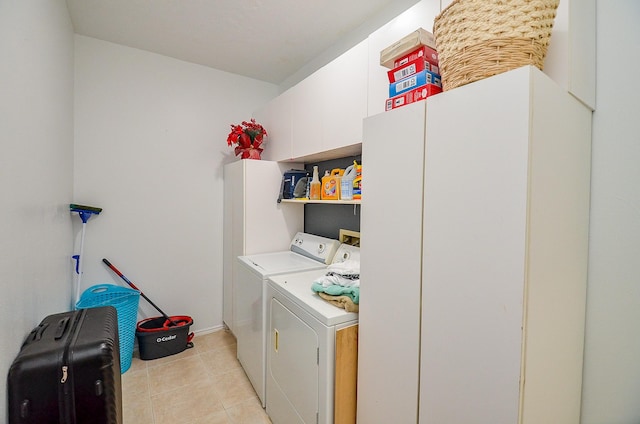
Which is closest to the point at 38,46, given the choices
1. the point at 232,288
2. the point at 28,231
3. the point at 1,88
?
the point at 1,88

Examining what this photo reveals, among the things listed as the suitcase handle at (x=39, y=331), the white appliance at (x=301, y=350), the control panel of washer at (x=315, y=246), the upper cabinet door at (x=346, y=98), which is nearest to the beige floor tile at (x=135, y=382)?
the white appliance at (x=301, y=350)

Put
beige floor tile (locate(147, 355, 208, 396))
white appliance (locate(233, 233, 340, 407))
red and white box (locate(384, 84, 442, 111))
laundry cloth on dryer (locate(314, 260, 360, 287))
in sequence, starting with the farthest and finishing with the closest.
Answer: beige floor tile (locate(147, 355, 208, 396)) < white appliance (locate(233, 233, 340, 407)) < laundry cloth on dryer (locate(314, 260, 360, 287)) < red and white box (locate(384, 84, 442, 111))

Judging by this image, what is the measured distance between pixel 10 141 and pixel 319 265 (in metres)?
1.75

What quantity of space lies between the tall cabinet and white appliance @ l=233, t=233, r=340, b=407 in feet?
3.10

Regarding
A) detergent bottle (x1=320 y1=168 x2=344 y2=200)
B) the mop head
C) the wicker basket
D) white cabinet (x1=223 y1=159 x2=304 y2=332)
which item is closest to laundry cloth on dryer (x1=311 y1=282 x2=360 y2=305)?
detergent bottle (x1=320 y1=168 x2=344 y2=200)

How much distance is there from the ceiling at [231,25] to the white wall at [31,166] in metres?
0.34

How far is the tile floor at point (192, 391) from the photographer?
6.01ft

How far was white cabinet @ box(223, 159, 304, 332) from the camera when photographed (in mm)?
2504

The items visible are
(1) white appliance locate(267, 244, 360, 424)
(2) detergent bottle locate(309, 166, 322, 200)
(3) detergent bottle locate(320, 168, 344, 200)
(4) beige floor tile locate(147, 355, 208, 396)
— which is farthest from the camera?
(2) detergent bottle locate(309, 166, 322, 200)

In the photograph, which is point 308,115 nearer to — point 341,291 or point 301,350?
point 341,291

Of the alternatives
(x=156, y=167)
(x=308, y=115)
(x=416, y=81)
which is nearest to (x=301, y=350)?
(x=416, y=81)

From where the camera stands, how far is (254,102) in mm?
3186

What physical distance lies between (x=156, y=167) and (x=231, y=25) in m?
1.46

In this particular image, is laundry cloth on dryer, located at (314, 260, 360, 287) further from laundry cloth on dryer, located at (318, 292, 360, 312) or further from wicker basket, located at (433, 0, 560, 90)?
wicker basket, located at (433, 0, 560, 90)
